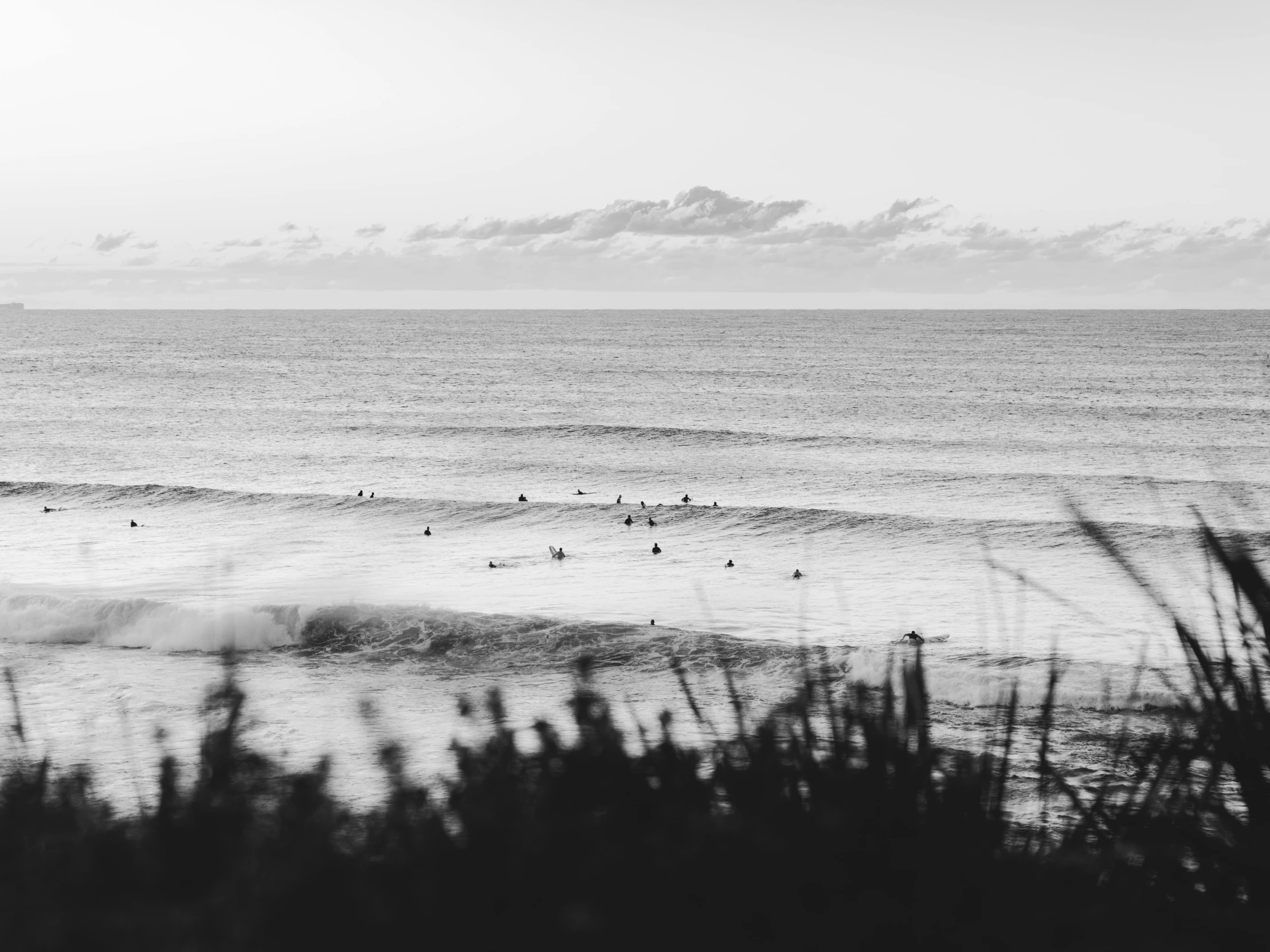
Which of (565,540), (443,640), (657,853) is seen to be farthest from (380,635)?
(657,853)

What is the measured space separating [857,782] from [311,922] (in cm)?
129

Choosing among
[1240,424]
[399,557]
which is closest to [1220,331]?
[1240,424]

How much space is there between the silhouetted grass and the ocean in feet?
0.77

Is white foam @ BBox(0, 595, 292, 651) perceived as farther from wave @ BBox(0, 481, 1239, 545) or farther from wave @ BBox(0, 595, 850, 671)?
wave @ BBox(0, 481, 1239, 545)

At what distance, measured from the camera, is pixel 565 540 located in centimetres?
2520

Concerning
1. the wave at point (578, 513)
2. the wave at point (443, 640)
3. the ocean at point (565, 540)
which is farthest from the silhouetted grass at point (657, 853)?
the wave at point (578, 513)

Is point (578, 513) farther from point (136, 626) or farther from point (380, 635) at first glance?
point (136, 626)

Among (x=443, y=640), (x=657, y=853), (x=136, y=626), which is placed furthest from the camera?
(x=136, y=626)

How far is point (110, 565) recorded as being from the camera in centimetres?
2209

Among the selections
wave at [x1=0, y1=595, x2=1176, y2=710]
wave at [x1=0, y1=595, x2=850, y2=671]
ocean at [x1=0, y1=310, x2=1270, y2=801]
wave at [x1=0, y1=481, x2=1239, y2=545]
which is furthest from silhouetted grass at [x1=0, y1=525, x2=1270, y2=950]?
wave at [x1=0, y1=481, x2=1239, y2=545]

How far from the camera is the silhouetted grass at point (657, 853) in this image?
2.38m

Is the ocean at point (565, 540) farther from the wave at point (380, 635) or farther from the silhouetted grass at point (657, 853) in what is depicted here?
the silhouetted grass at point (657, 853)

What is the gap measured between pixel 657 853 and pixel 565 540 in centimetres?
2273

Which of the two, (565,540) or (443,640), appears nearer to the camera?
(443,640)
